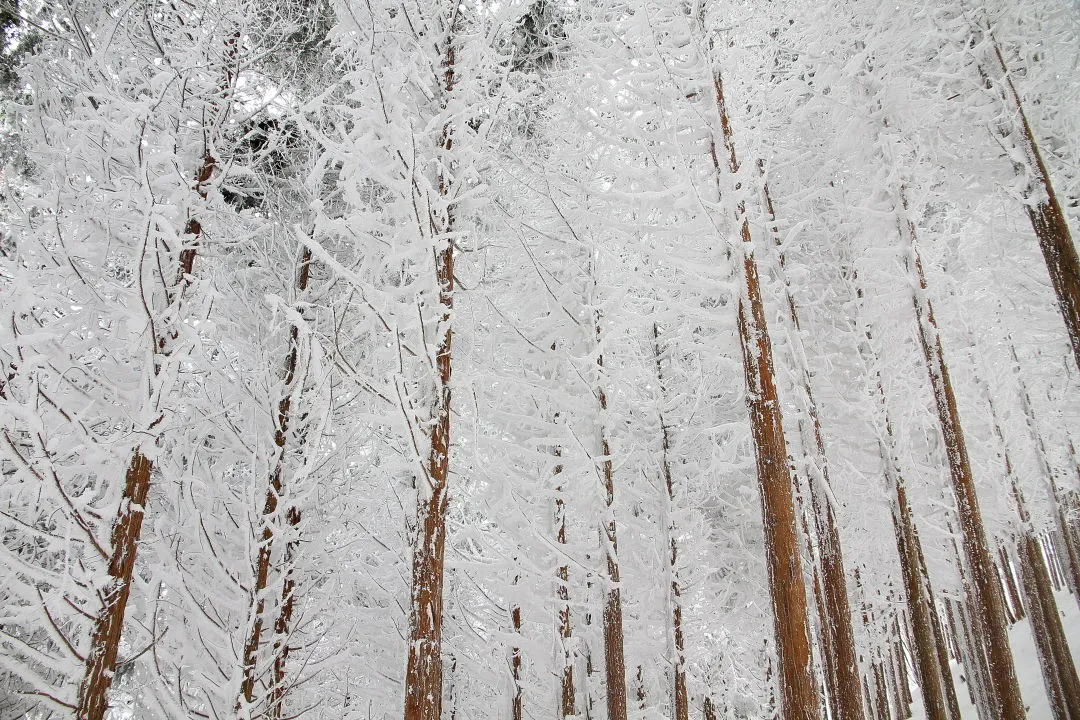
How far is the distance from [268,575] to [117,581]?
211 centimetres

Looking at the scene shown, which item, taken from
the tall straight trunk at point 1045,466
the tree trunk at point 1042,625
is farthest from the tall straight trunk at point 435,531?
the tall straight trunk at point 1045,466

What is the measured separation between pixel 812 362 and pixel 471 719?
9.59 meters

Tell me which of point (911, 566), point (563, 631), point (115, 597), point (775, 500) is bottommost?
point (115, 597)

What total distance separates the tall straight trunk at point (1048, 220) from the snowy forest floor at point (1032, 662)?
1047 cm

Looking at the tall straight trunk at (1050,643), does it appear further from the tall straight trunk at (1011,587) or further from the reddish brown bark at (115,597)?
the reddish brown bark at (115,597)

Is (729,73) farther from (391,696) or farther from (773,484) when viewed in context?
(391,696)

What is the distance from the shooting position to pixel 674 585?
8312 millimetres

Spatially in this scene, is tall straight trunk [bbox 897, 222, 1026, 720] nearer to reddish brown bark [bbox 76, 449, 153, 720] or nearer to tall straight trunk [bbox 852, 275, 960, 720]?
tall straight trunk [bbox 852, 275, 960, 720]

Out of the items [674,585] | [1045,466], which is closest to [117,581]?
[674,585]

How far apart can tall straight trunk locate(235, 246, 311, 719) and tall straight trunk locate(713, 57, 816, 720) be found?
4551 mm

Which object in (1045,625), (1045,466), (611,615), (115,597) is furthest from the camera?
(1045,466)

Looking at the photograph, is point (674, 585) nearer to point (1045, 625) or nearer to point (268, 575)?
point (268, 575)

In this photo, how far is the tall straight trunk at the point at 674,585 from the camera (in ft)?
25.2

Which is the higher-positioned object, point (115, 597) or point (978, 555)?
point (978, 555)
